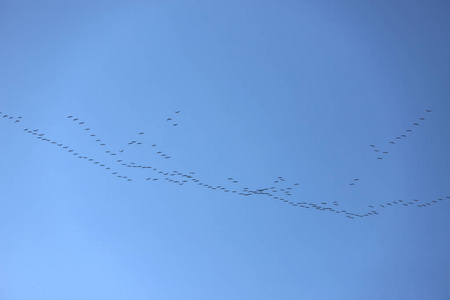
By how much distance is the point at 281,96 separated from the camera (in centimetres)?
784

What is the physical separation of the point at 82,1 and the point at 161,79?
1405mm

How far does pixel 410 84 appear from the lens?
7754mm

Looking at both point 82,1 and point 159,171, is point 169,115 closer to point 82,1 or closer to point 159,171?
point 159,171

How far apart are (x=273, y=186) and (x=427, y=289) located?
2405 millimetres

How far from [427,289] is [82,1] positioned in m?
5.80

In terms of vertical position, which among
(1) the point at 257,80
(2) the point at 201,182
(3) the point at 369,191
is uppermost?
(1) the point at 257,80

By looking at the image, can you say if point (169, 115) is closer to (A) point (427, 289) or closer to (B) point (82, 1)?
(B) point (82, 1)

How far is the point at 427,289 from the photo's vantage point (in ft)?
25.4

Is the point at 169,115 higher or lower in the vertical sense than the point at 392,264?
higher

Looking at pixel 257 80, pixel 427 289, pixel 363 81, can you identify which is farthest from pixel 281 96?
pixel 427 289

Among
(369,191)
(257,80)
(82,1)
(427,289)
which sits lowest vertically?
(427,289)

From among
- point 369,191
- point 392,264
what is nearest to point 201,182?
point 369,191

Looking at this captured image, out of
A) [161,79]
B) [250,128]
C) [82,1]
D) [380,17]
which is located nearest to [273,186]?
[250,128]

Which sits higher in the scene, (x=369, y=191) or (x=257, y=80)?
(x=257, y=80)
